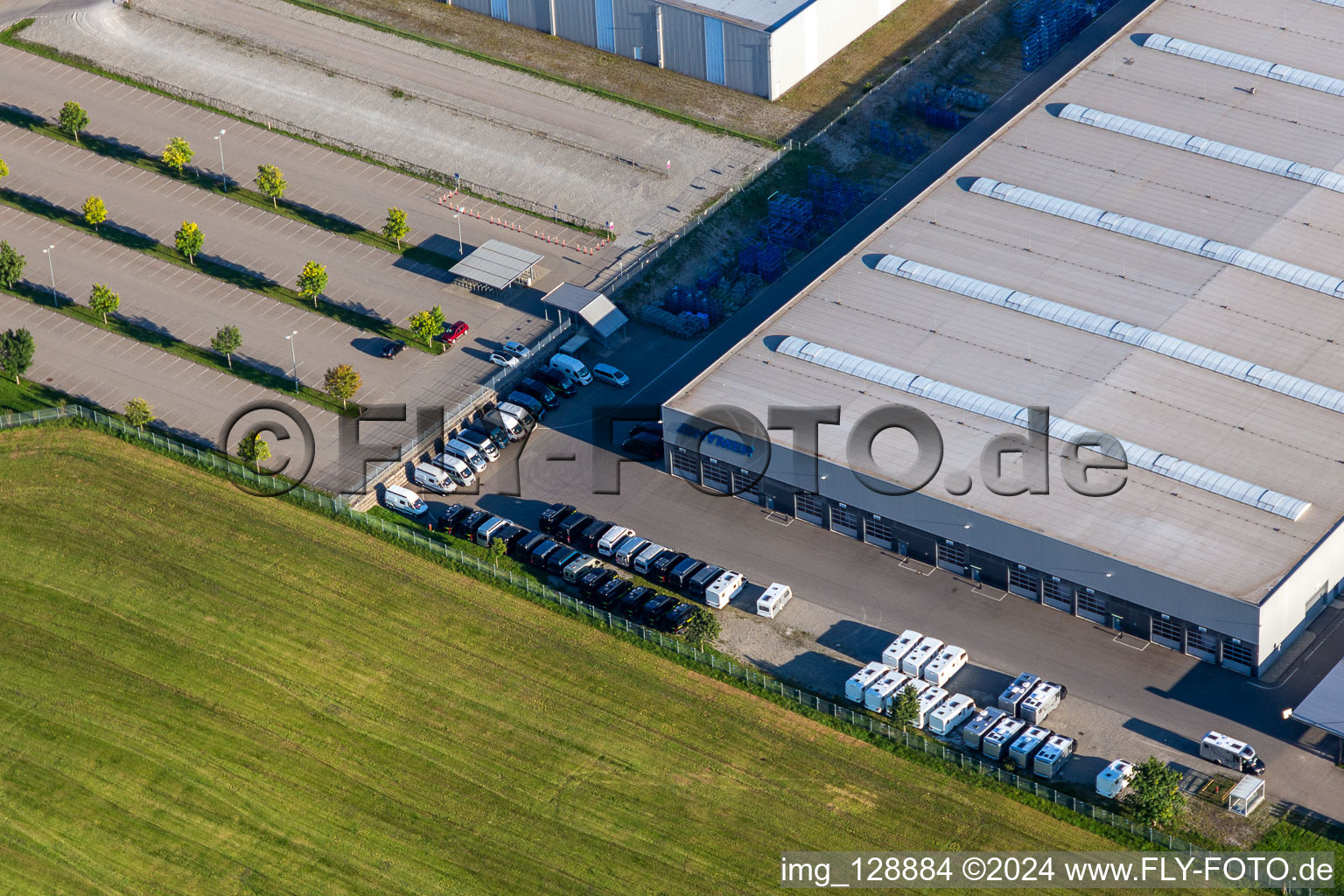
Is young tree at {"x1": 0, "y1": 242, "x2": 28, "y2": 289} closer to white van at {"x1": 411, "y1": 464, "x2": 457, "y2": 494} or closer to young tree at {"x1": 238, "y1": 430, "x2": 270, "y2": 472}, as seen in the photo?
young tree at {"x1": 238, "y1": 430, "x2": 270, "y2": 472}

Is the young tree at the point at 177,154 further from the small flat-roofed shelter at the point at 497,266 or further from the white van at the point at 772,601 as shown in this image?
the white van at the point at 772,601

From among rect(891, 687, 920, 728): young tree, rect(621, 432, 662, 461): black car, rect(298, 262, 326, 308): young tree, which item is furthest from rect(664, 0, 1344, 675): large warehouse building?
rect(298, 262, 326, 308): young tree

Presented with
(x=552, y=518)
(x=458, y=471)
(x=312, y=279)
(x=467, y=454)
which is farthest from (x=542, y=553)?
(x=312, y=279)

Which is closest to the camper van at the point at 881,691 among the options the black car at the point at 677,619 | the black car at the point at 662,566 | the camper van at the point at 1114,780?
the black car at the point at 677,619

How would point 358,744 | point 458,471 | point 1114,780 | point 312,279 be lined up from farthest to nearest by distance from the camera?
point 312,279
point 458,471
point 358,744
point 1114,780

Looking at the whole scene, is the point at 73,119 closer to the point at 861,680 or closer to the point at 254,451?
the point at 254,451
